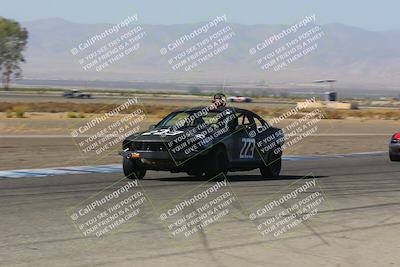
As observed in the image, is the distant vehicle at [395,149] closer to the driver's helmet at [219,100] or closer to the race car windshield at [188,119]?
the driver's helmet at [219,100]

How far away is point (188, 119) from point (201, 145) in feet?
3.14

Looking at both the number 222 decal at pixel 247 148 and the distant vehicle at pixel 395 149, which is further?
the distant vehicle at pixel 395 149

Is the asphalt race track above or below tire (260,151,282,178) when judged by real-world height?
above

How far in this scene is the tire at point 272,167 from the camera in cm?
1504

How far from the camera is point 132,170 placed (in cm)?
1362

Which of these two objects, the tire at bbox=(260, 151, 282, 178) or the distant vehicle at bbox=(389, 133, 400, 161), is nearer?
the tire at bbox=(260, 151, 282, 178)

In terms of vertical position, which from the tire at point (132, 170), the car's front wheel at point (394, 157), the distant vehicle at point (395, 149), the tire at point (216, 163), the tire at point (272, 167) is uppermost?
the tire at point (132, 170)

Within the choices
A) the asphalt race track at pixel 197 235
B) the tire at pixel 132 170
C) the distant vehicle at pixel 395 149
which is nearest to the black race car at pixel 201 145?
the tire at pixel 132 170

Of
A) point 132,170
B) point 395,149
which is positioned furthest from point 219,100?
point 395,149

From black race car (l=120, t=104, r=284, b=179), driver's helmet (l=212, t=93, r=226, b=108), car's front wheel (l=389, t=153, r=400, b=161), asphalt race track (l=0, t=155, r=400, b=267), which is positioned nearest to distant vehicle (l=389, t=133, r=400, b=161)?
car's front wheel (l=389, t=153, r=400, b=161)

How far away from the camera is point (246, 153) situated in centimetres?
1420

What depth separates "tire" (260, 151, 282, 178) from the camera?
49.3ft

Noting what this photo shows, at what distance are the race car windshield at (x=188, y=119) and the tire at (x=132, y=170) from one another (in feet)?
3.01

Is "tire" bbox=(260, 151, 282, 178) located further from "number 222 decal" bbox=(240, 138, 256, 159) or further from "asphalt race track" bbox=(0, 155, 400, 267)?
"asphalt race track" bbox=(0, 155, 400, 267)
